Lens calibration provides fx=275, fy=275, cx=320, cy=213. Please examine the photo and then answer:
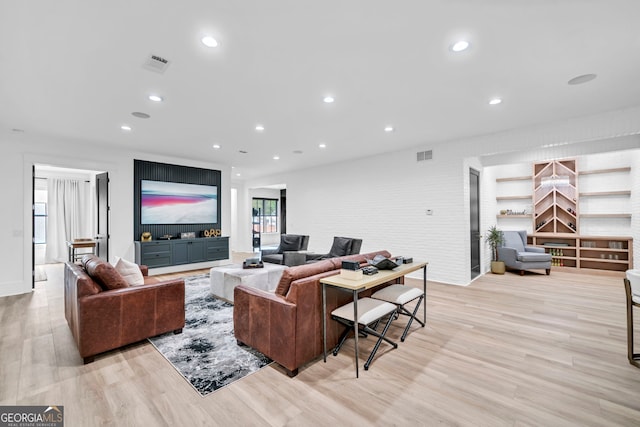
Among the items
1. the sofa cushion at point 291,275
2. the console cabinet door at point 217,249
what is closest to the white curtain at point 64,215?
the console cabinet door at point 217,249

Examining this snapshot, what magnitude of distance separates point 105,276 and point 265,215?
9.29m

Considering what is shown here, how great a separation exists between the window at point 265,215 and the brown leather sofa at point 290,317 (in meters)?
8.77

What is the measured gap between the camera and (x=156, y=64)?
2578mm

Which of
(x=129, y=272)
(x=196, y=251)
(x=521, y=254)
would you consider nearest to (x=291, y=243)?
(x=196, y=251)

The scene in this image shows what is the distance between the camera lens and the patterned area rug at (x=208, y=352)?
2.25m

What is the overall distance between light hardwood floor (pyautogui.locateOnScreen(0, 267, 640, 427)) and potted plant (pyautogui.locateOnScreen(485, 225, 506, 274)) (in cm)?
284

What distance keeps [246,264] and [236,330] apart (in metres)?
1.97

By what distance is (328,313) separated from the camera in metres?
2.54

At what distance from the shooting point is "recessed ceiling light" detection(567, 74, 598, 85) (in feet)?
9.41

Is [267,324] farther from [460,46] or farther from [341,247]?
[341,247]

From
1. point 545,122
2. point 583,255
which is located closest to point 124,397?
point 545,122

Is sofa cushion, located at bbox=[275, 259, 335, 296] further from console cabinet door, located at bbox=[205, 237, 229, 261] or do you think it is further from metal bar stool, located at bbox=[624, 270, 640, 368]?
console cabinet door, located at bbox=[205, 237, 229, 261]

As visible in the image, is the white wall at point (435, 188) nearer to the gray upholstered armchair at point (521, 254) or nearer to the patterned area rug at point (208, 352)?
the gray upholstered armchair at point (521, 254)

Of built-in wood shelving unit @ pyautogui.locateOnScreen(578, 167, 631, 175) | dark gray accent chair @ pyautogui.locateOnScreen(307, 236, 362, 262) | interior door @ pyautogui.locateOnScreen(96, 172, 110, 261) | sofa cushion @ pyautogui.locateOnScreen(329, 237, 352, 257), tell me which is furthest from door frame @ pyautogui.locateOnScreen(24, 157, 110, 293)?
built-in wood shelving unit @ pyautogui.locateOnScreen(578, 167, 631, 175)
